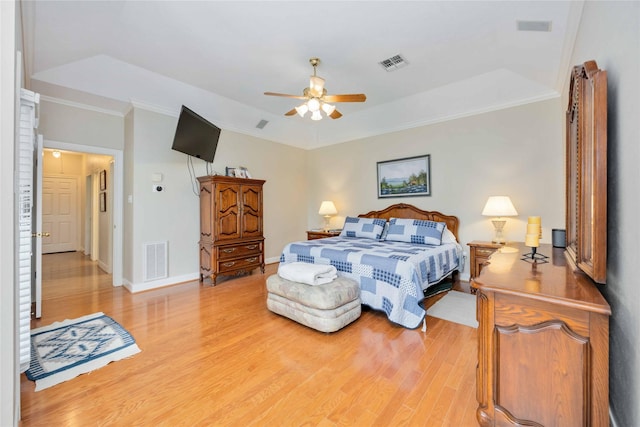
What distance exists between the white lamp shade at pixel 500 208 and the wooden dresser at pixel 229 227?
365cm

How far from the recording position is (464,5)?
96.5 inches

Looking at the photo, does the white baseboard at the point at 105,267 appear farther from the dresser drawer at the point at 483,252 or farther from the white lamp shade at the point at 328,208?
the dresser drawer at the point at 483,252

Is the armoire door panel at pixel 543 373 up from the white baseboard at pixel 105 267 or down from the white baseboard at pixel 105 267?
up

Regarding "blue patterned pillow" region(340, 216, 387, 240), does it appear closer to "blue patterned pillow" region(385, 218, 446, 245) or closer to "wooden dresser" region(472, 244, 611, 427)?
"blue patterned pillow" region(385, 218, 446, 245)

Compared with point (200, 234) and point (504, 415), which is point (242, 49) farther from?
point (504, 415)

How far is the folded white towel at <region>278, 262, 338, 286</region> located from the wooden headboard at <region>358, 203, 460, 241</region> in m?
2.45

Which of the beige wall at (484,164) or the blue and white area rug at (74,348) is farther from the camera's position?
the beige wall at (484,164)

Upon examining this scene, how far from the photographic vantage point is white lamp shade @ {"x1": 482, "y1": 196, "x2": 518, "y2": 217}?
3.61 m

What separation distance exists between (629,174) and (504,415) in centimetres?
123

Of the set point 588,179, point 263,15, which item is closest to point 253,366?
point 588,179

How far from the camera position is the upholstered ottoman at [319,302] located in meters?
2.56

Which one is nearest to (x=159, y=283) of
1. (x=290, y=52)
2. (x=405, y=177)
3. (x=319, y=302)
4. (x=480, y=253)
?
(x=319, y=302)

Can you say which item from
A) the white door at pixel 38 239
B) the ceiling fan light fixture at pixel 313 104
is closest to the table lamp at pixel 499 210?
the ceiling fan light fixture at pixel 313 104

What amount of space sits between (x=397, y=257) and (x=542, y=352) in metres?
1.76
